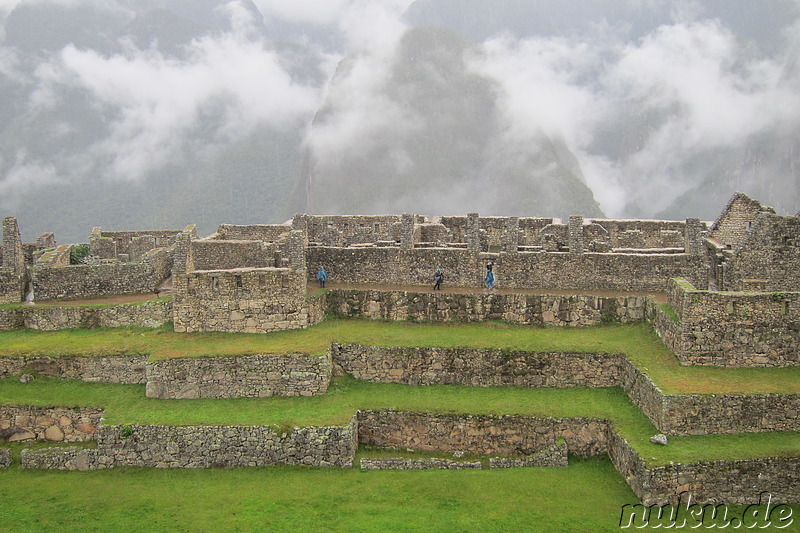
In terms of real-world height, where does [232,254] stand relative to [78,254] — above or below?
below

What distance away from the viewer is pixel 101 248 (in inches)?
1307

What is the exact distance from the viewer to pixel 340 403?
21.8m

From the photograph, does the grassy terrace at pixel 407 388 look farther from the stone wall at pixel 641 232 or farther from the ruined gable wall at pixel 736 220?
the stone wall at pixel 641 232

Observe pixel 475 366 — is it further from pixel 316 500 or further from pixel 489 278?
pixel 316 500

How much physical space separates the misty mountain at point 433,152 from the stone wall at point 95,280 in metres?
27.4

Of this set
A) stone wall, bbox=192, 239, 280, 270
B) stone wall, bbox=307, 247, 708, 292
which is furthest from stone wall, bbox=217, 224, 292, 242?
stone wall, bbox=307, 247, 708, 292

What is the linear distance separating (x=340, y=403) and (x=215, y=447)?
3600mm

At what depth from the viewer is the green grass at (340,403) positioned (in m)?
20.7

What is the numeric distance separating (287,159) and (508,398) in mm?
48739

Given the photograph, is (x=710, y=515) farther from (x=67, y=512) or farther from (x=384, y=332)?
(x=67, y=512)

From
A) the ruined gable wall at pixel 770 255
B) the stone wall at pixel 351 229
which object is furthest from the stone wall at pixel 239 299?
the ruined gable wall at pixel 770 255

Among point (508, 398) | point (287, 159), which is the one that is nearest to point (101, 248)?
point (508, 398)

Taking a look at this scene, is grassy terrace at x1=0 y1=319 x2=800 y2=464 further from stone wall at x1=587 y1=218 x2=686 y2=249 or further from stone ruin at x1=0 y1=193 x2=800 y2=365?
stone wall at x1=587 y1=218 x2=686 y2=249

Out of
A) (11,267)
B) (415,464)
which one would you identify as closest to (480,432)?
(415,464)
